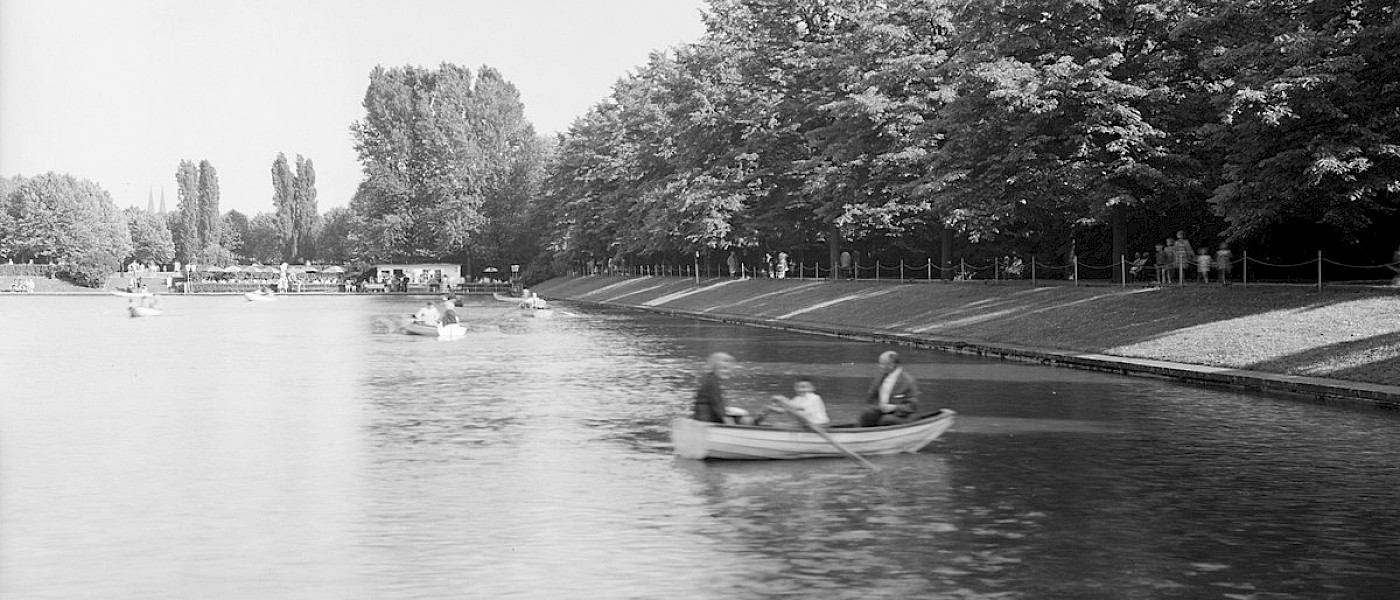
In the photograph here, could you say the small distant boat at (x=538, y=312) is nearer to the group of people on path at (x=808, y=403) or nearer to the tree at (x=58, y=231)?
the group of people on path at (x=808, y=403)

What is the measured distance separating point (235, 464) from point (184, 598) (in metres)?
9.26

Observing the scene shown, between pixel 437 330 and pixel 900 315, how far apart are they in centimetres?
1847

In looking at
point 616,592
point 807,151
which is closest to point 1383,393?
point 616,592

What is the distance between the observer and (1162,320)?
140 feet

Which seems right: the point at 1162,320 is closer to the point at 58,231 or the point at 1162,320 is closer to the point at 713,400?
the point at 713,400

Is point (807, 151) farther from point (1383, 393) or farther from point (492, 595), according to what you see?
point (492, 595)

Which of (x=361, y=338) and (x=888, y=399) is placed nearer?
(x=888, y=399)

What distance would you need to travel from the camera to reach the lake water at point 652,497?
554 inches

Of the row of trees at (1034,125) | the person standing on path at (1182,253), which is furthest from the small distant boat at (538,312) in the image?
the person standing on path at (1182,253)

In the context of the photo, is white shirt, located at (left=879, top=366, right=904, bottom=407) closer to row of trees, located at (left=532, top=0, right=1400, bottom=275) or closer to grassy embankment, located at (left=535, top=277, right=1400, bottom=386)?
grassy embankment, located at (left=535, top=277, right=1400, bottom=386)

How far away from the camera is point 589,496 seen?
1898cm

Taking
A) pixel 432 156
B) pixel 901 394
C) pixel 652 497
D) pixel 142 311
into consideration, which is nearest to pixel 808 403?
pixel 901 394

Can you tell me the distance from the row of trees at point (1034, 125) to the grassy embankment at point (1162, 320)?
242cm

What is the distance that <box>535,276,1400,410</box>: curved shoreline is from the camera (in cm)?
3188
